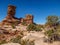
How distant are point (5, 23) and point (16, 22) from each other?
6.60m

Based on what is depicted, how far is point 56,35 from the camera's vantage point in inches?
1229

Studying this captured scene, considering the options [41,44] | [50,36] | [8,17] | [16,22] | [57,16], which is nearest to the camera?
[41,44]

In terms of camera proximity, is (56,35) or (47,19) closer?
(56,35)

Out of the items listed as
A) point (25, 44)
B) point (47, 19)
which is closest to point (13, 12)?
point (47, 19)

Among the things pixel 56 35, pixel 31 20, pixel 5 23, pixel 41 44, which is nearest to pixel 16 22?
pixel 5 23

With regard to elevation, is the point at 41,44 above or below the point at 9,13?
below

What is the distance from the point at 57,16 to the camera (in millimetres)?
40906

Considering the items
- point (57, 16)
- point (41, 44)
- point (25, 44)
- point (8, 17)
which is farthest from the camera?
point (8, 17)

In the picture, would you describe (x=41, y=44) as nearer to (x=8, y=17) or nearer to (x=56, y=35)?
(x=56, y=35)

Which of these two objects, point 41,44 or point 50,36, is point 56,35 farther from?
point 41,44

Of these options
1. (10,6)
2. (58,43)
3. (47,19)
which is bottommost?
(58,43)

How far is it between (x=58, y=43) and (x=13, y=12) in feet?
211

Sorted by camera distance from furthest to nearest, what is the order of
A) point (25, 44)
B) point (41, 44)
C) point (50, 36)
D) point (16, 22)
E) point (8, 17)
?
point (8, 17)
point (16, 22)
point (50, 36)
point (41, 44)
point (25, 44)

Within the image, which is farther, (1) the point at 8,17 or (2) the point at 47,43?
(1) the point at 8,17
